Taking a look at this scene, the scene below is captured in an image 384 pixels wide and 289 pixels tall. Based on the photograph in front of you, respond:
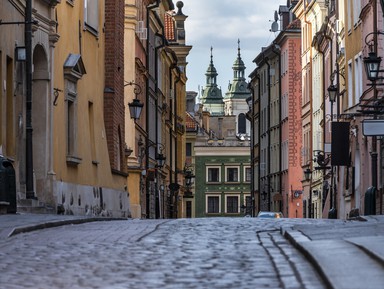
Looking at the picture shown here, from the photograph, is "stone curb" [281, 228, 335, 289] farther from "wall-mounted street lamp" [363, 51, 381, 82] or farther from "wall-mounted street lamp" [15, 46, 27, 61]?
"wall-mounted street lamp" [363, 51, 381, 82]

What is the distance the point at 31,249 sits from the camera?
15.0m

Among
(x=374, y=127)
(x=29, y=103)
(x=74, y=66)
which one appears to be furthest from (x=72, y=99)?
(x=374, y=127)

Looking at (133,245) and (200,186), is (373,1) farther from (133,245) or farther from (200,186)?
(200,186)

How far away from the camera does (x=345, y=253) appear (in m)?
12.6

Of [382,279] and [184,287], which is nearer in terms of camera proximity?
[382,279]

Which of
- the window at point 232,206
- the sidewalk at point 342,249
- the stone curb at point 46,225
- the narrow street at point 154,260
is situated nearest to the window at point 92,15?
the stone curb at point 46,225

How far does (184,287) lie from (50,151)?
22.2 metres

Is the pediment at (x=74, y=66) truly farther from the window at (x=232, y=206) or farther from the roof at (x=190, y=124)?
the window at (x=232, y=206)

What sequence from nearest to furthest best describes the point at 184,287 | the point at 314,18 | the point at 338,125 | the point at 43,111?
the point at 184,287, the point at 43,111, the point at 338,125, the point at 314,18

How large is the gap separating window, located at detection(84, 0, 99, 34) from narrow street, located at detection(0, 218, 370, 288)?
21394mm

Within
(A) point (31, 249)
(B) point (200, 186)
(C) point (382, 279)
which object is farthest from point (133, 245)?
(B) point (200, 186)

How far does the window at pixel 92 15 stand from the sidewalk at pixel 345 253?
22642mm

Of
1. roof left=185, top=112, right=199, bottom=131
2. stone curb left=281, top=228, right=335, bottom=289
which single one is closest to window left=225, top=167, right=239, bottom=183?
roof left=185, top=112, right=199, bottom=131

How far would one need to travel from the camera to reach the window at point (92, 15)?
40.0 m
